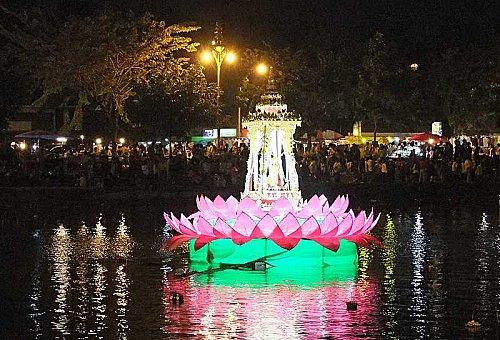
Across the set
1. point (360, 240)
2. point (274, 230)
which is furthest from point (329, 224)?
point (274, 230)

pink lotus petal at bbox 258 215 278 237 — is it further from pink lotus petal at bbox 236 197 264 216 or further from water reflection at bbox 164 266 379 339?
pink lotus petal at bbox 236 197 264 216

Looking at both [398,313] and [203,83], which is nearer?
[398,313]

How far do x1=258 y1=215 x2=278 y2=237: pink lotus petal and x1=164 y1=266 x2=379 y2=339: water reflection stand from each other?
24.5 inches

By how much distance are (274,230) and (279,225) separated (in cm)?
12

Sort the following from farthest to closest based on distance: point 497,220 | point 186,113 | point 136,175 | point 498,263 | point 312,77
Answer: point 312,77 < point 186,113 < point 136,175 < point 497,220 < point 498,263

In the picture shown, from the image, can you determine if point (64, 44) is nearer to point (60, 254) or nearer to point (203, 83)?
point (203, 83)

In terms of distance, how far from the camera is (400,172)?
36844mm

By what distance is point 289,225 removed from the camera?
16.6 meters

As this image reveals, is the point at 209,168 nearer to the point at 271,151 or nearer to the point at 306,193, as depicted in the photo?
the point at 306,193

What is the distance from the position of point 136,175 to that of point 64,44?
14.5 meters

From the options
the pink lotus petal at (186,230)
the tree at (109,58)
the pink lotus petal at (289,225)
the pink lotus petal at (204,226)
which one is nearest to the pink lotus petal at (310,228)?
the pink lotus petal at (289,225)

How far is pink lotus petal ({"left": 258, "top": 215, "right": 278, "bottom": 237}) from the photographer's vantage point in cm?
1662

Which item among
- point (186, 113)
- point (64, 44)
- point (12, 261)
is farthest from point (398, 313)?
point (64, 44)

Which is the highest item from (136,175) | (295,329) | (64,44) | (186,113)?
(64,44)
